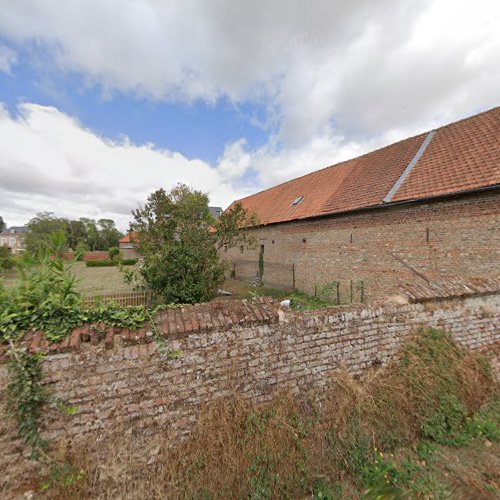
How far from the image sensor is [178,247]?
7539mm

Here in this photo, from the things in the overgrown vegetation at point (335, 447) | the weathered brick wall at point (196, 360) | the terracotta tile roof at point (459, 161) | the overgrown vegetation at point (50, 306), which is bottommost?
the overgrown vegetation at point (335, 447)

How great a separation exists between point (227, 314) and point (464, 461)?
11.6 feet

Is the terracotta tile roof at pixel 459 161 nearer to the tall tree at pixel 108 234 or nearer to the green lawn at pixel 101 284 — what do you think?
the green lawn at pixel 101 284

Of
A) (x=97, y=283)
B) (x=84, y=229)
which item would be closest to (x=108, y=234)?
(x=84, y=229)

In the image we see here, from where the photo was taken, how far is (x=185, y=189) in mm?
9234

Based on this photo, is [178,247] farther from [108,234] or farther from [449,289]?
[108,234]

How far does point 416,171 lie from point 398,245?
123 inches

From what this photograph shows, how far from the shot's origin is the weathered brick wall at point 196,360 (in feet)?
8.07

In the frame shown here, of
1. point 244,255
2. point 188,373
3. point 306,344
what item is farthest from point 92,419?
point 244,255

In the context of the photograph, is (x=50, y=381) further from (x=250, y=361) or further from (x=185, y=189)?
(x=185, y=189)

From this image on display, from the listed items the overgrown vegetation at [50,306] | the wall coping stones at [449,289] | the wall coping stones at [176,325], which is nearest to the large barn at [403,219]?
the wall coping stones at [449,289]

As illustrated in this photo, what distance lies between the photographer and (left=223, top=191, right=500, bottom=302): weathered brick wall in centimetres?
689

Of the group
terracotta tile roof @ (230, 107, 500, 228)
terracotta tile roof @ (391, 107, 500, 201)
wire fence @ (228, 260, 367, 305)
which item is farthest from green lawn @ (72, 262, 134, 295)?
terracotta tile roof @ (391, 107, 500, 201)

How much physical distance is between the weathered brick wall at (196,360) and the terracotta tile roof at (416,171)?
603 centimetres
